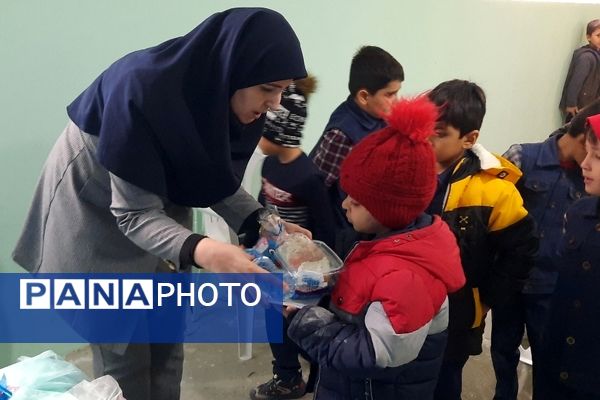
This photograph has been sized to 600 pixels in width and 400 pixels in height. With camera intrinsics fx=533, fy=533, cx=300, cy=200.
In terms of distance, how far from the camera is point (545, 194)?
155 centimetres

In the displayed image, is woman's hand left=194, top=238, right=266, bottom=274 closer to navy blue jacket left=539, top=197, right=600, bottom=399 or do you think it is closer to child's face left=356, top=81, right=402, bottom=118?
navy blue jacket left=539, top=197, right=600, bottom=399

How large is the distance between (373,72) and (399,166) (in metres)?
0.93

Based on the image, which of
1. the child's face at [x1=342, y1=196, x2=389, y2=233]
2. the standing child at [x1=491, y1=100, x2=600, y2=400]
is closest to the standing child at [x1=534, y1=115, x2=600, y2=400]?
the standing child at [x1=491, y1=100, x2=600, y2=400]

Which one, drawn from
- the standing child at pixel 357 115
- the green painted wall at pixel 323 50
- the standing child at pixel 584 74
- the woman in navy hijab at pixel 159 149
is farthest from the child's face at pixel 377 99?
the standing child at pixel 584 74

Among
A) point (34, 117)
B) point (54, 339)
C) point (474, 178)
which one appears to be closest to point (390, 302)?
point (474, 178)

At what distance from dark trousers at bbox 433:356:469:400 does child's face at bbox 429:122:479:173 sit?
0.59 meters

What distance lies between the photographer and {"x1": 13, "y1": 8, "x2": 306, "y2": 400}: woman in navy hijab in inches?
38.7

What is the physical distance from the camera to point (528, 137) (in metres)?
4.02

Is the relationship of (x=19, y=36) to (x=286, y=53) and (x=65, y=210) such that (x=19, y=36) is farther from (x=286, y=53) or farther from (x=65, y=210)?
(x=286, y=53)

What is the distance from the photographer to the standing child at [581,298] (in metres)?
1.21

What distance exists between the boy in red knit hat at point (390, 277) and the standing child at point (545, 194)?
0.63 meters

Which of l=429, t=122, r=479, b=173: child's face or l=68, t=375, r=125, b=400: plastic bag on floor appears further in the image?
l=429, t=122, r=479, b=173: child's face

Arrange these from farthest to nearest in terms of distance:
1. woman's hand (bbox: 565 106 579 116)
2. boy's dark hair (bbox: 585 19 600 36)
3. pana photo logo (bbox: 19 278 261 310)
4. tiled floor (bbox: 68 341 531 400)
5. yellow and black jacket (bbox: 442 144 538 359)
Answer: woman's hand (bbox: 565 106 579 116) → boy's dark hair (bbox: 585 19 600 36) → tiled floor (bbox: 68 341 531 400) → yellow and black jacket (bbox: 442 144 538 359) → pana photo logo (bbox: 19 278 261 310)

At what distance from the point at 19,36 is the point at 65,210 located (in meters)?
0.74
